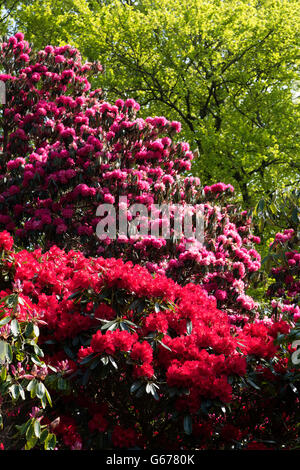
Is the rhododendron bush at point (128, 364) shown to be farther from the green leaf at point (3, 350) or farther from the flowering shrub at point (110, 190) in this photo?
the flowering shrub at point (110, 190)

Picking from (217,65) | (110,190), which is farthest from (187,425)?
(217,65)

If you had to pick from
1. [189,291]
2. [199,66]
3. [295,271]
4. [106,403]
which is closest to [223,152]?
[199,66]

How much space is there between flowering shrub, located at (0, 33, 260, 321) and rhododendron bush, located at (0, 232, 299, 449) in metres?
2.93

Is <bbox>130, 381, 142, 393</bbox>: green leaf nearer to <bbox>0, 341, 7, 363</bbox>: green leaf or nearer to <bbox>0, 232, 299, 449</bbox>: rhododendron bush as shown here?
<bbox>0, 232, 299, 449</bbox>: rhododendron bush

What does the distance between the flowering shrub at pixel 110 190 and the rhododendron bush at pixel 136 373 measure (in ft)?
9.63

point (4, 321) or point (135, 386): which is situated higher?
point (4, 321)

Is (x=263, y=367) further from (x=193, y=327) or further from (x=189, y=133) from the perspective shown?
(x=189, y=133)


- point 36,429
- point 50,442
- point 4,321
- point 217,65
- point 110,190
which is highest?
point 217,65

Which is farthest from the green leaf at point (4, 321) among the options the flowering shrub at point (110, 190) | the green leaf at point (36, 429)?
the flowering shrub at point (110, 190)

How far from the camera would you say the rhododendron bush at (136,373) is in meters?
2.72

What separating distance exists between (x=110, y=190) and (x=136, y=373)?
425cm

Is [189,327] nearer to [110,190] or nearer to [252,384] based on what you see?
[252,384]

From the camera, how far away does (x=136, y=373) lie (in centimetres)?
280
